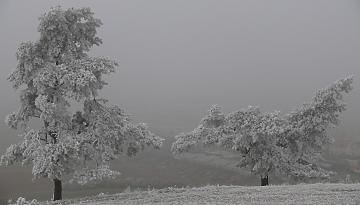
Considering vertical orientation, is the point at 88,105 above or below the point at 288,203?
above

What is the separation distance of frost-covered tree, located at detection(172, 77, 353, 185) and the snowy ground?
9951 millimetres

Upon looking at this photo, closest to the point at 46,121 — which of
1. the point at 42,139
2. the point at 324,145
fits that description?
the point at 42,139

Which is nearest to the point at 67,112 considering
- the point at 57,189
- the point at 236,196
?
the point at 57,189

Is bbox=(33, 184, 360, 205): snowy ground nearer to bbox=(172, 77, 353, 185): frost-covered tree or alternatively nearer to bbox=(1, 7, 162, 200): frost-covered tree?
bbox=(1, 7, 162, 200): frost-covered tree

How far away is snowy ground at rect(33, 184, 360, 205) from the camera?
19.4 meters

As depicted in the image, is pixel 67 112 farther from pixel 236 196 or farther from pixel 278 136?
pixel 278 136

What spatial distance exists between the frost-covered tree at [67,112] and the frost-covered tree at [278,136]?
1082cm

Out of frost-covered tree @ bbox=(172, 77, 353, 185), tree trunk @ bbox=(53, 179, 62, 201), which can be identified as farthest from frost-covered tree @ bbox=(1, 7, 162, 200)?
frost-covered tree @ bbox=(172, 77, 353, 185)

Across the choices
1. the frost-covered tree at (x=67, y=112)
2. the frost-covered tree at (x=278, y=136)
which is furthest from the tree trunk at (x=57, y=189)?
the frost-covered tree at (x=278, y=136)

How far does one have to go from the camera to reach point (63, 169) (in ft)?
74.0

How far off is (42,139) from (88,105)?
3.08 m

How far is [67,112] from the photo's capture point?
2458 centimetres

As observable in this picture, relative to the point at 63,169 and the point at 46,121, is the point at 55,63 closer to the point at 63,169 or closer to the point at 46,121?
the point at 46,121

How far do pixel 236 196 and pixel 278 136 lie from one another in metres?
Result: 16.5
